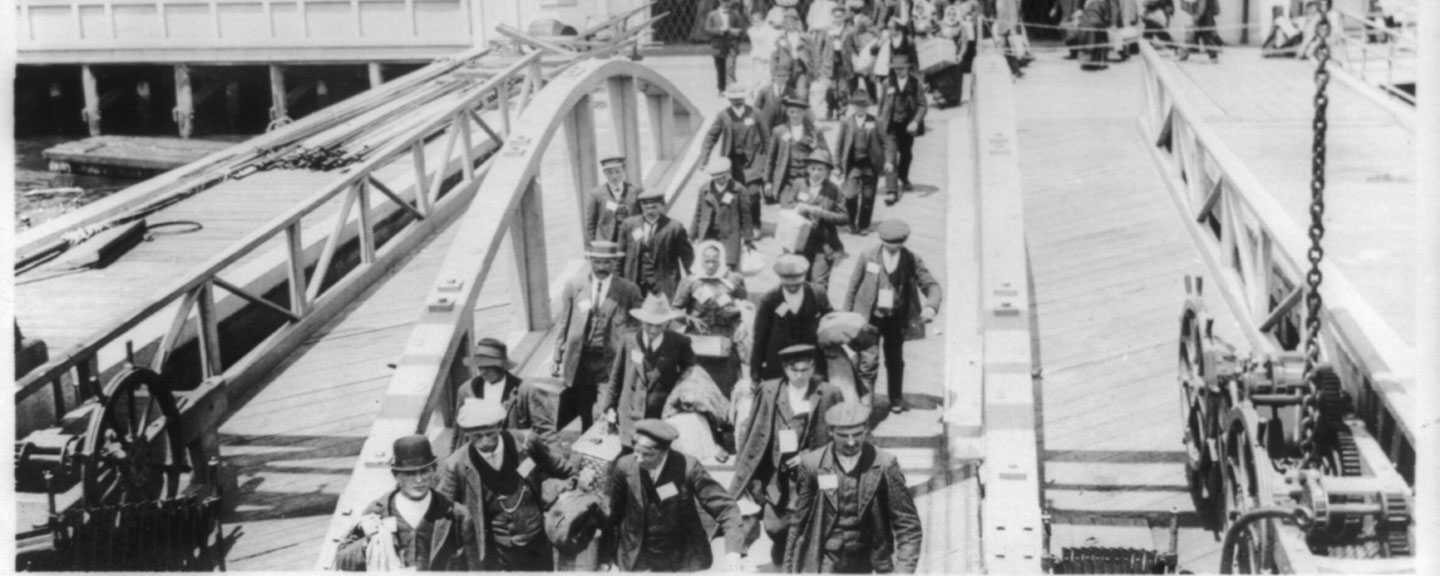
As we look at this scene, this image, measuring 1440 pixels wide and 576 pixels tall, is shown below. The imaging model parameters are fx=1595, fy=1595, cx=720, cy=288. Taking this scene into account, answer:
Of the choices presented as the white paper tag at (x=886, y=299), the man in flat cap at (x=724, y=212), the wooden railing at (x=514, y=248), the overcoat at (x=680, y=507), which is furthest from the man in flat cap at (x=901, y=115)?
the overcoat at (x=680, y=507)

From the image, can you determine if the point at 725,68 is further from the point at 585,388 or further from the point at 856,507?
the point at 856,507

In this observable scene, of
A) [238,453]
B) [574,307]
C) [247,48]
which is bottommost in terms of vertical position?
[238,453]

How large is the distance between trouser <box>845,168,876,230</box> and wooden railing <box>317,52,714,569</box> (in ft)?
7.07

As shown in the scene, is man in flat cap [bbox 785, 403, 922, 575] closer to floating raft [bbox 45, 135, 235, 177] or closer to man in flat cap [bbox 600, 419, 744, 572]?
man in flat cap [bbox 600, 419, 744, 572]

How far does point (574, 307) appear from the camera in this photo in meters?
11.3

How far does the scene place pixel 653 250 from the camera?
1256 centimetres

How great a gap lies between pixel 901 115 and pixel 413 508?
9.97 meters

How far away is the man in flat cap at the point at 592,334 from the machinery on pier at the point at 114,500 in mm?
2484

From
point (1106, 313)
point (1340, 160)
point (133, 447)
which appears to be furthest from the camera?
point (1340, 160)

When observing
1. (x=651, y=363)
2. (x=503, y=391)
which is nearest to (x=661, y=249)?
(x=651, y=363)

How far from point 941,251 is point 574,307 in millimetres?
5428

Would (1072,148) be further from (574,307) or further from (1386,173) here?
(574,307)

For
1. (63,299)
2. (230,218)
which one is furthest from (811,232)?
(230,218)

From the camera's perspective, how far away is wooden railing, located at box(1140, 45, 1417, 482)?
8.55 m
